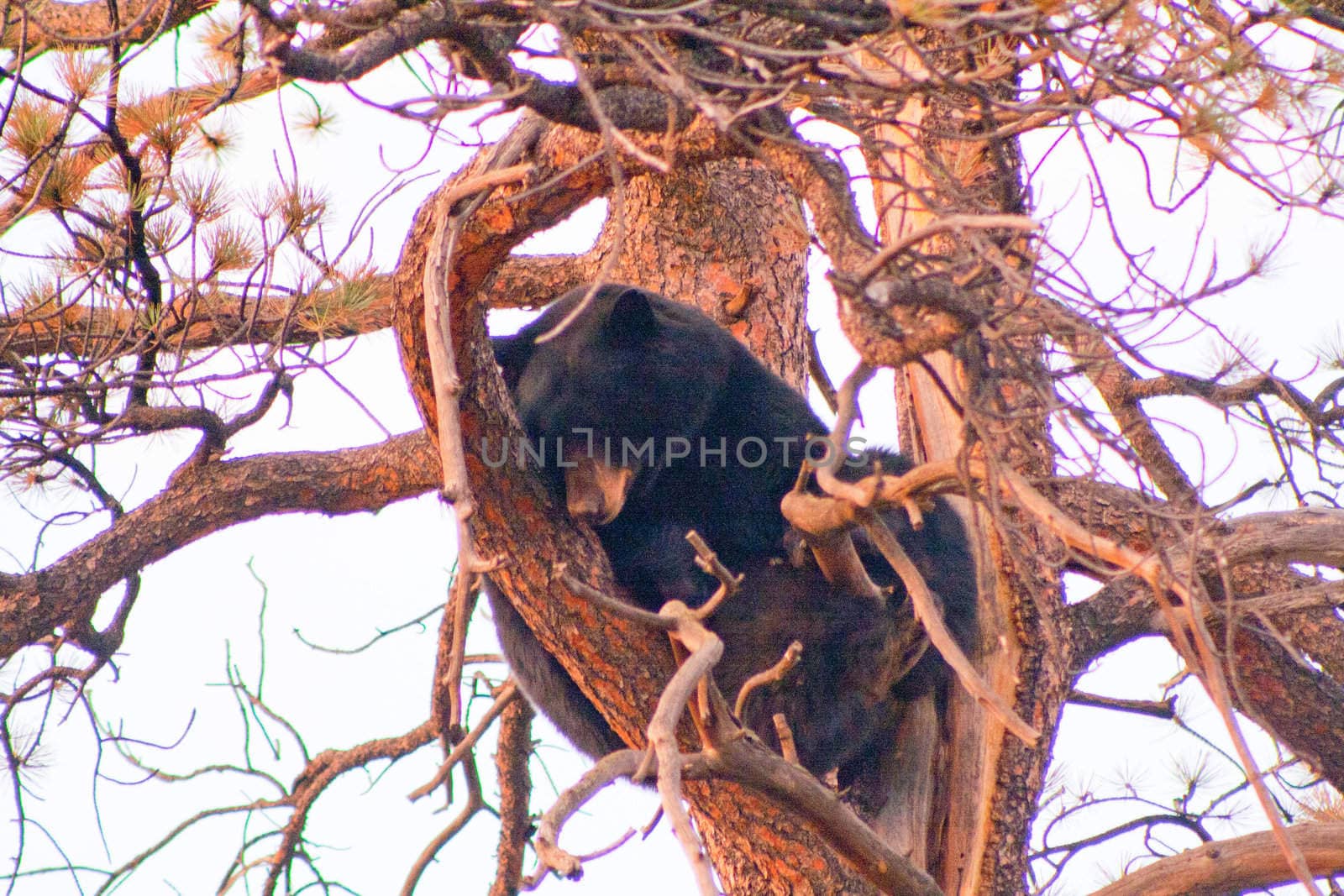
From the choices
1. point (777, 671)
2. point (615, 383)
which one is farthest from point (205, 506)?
point (777, 671)

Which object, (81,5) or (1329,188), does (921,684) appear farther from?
(81,5)

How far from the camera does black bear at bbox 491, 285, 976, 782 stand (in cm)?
337

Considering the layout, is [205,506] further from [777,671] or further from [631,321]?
[777,671]

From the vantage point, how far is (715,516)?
3.63m

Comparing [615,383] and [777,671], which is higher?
[615,383]

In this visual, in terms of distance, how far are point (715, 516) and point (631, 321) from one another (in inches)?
25.4

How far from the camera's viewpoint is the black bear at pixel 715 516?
11.0 ft

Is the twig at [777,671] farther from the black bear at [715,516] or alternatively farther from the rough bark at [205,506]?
the rough bark at [205,506]

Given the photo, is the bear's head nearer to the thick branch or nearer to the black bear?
the black bear

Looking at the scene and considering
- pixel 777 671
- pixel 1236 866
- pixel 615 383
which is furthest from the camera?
pixel 615 383

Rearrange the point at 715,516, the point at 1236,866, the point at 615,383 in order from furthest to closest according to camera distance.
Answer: the point at 715,516 → the point at 615,383 → the point at 1236,866

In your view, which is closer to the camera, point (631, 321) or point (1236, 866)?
point (1236, 866)

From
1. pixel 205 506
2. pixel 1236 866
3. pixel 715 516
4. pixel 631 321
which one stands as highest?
pixel 631 321

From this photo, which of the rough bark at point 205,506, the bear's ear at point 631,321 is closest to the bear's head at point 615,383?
the bear's ear at point 631,321
